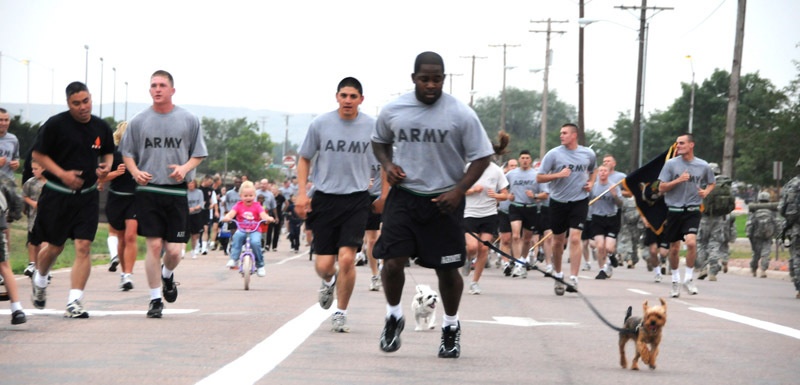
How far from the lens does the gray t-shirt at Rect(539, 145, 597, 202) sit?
17.7 metres

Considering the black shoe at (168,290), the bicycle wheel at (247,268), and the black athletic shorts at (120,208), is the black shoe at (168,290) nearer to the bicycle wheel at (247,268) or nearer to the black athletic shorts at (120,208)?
the black athletic shorts at (120,208)

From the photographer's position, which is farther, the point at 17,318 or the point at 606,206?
the point at 606,206

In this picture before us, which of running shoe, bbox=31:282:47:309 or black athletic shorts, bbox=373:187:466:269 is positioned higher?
black athletic shorts, bbox=373:187:466:269

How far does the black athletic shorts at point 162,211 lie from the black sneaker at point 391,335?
3069 mm

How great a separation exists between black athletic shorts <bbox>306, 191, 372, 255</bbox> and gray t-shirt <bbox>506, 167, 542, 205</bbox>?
12.6 metres

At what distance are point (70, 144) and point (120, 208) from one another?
4376mm

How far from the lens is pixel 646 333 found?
8.70m

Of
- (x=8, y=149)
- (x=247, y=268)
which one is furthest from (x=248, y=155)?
(x=8, y=149)

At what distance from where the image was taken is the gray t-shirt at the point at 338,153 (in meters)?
11.2

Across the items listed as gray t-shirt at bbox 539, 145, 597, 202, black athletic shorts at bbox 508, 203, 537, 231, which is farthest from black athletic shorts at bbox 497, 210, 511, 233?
gray t-shirt at bbox 539, 145, 597, 202

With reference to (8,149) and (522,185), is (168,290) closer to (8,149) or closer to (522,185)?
(8,149)

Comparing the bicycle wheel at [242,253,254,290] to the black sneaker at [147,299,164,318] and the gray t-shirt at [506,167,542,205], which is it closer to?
the black sneaker at [147,299,164,318]

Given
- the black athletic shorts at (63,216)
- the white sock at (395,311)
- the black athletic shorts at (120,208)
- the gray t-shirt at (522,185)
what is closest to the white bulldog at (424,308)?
the white sock at (395,311)

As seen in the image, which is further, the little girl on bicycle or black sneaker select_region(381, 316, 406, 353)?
the little girl on bicycle
